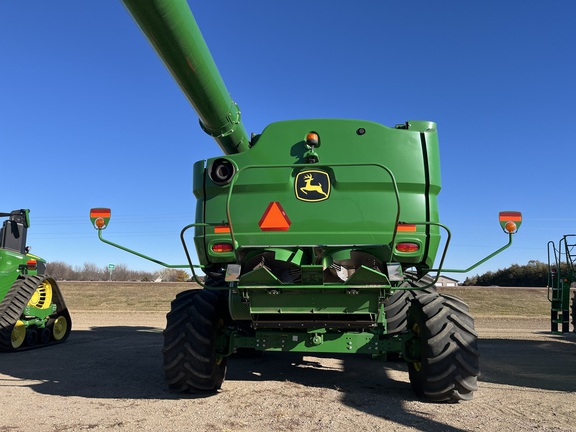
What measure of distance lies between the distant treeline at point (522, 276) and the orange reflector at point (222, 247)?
1603 inches

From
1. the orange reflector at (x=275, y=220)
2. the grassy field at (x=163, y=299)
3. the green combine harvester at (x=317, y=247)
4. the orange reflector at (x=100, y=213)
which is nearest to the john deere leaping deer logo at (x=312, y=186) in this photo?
the green combine harvester at (x=317, y=247)

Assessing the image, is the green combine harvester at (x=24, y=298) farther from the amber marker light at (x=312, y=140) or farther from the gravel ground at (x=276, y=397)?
the amber marker light at (x=312, y=140)

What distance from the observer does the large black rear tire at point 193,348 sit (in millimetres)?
4698

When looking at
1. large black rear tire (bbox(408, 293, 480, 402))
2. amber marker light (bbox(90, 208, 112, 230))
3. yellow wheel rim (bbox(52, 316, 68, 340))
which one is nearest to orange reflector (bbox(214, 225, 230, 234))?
amber marker light (bbox(90, 208, 112, 230))

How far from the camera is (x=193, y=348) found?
15.4 ft

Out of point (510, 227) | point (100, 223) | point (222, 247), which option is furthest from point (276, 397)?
point (510, 227)

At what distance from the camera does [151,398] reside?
474 cm

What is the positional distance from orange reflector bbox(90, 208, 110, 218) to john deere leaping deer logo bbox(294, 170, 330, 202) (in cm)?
198

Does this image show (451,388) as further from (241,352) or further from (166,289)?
(166,289)

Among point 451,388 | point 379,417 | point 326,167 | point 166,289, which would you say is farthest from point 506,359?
point 166,289

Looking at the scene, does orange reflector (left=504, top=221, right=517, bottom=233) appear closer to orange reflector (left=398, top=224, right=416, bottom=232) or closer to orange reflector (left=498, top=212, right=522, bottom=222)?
orange reflector (left=498, top=212, right=522, bottom=222)

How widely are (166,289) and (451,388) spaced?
2491cm

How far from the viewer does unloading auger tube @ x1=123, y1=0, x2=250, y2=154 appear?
134 inches

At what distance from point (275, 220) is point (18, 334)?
6.70 metres
